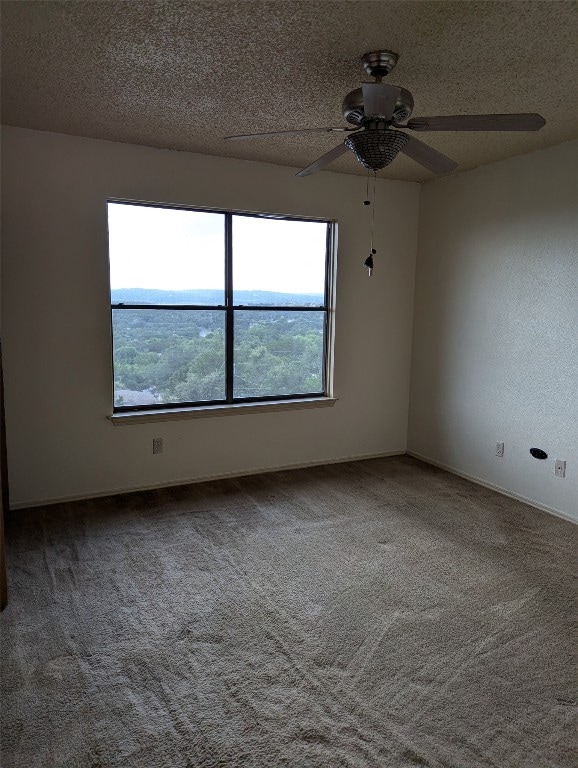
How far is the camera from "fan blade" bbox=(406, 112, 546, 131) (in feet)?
6.33

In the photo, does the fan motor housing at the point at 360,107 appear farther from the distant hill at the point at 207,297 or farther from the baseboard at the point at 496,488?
the baseboard at the point at 496,488

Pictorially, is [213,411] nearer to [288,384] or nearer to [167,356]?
[167,356]

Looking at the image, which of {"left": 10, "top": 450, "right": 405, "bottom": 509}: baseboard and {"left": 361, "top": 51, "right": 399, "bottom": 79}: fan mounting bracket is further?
{"left": 10, "top": 450, "right": 405, "bottom": 509}: baseboard

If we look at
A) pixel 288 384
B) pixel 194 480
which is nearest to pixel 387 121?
pixel 288 384

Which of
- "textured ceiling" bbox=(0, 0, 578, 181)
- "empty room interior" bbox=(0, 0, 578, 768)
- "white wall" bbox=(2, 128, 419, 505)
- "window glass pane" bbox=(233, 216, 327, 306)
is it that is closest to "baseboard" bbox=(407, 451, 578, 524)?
"empty room interior" bbox=(0, 0, 578, 768)

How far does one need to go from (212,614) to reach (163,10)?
2.53 m

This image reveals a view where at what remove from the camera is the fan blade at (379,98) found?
187cm

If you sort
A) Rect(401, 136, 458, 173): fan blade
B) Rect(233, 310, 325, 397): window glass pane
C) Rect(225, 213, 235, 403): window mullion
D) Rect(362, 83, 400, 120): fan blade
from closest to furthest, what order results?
Rect(362, 83, 400, 120): fan blade, Rect(401, 136, 458, 173): fan blade, Rect(225, 213, 235, 403): window mullion, Rect(233, 310, 325, 397): window glass pane

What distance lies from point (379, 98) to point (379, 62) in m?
0.47

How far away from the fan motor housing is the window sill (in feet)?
7.98

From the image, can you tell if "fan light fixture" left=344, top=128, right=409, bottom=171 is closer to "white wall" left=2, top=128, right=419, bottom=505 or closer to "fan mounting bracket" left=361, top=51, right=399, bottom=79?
"fan mounting bracket" left=361, top=51, right=399, bottom=79

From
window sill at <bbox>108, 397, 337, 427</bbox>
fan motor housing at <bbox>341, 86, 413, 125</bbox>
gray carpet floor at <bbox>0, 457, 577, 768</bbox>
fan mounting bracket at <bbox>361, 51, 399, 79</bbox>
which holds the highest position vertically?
fan mounting bracket at <bbox>361, 51, 399, 79</bbox>

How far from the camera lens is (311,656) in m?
2.13

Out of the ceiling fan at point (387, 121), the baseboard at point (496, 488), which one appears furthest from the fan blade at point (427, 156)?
the baseboard at point (496, 488)
